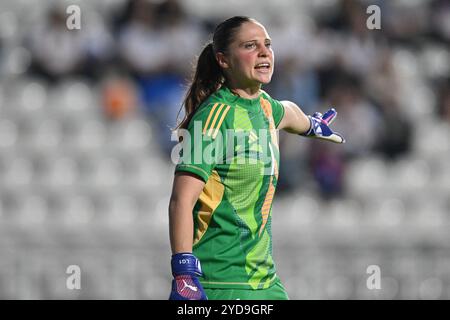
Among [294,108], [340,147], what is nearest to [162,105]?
[340,147]

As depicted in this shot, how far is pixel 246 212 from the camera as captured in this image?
13.3ft

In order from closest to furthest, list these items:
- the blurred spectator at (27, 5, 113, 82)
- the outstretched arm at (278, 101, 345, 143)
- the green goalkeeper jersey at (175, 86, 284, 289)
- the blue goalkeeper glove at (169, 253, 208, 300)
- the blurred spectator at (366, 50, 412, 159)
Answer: the blue goalkeeper glove at (169, 253, 208, 300) → the green goalkeeper jersey at (175, 86, 284, 289) → the outstretched arm at (278, 101, 345, 143) → the blurred spectator at (366, 50, 412, 159) → the blurred spectator at (27, 5, 113, 82)

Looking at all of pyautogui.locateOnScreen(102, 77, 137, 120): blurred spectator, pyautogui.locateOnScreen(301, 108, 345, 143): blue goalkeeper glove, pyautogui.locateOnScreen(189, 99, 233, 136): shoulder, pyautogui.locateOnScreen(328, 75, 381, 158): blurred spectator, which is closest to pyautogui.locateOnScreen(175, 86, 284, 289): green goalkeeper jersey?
pyautogui.locateOnScreen(189, 99, 233, 136): shoulder

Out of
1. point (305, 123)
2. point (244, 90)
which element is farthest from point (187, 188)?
point (305, 123)

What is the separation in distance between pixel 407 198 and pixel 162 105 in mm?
2513

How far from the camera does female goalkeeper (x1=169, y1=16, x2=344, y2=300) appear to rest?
12.9ft

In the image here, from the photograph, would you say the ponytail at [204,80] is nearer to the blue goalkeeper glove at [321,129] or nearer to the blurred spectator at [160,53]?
the blue goalkeeper glove at [321,129]

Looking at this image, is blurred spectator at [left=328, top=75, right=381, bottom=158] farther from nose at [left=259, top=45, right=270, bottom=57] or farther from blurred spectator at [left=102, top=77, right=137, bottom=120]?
nose at [left=259, top=45, right=270, bottom=57]

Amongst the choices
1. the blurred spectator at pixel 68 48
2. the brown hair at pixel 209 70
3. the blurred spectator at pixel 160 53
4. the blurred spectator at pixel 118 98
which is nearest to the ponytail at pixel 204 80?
the brown hair at pixel 209 70

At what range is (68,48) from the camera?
34.3ft

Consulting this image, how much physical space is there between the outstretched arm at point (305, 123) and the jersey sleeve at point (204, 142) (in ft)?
1.56

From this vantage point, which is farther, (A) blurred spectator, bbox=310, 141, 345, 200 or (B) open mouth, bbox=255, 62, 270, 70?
(A) blurred spectator, bbox=310, 141, 345, 200

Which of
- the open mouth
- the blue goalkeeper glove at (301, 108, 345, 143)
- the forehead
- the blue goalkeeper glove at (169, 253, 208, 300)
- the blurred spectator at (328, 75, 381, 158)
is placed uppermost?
the blurred spectator at (328, 75, 381, 158)

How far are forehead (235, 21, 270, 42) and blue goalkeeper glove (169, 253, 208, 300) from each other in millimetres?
880
